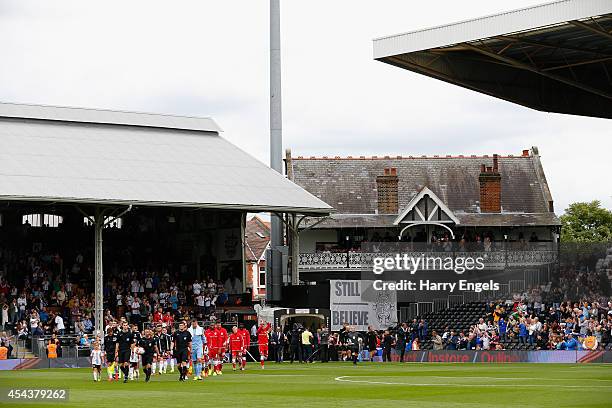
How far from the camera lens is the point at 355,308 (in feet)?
170

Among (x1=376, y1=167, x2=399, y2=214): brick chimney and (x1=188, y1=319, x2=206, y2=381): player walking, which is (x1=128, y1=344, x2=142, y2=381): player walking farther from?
(x1=376, y1=167, x2=399, y2=214): brick chimney

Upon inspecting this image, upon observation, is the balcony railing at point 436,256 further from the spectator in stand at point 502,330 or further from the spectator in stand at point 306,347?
the spectator in stand at point 306,347

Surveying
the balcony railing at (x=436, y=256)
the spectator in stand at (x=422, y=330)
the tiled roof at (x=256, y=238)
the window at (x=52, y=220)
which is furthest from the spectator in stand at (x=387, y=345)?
the tiled roof at (x=256, y=238)

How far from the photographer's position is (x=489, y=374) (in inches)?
1415

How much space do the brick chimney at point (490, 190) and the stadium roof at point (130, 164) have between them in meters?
20.7

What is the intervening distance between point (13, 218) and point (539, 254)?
912 inches

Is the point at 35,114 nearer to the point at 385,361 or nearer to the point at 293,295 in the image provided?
the point at 293,295

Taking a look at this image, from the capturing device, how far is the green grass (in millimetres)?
24359

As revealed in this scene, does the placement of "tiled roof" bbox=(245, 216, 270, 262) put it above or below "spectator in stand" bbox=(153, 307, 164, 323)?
above

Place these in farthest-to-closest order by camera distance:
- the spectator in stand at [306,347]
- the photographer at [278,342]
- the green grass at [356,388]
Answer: the photographer at [278,342] < the spectator in stand at [306,347] < the green grass at [356,388]

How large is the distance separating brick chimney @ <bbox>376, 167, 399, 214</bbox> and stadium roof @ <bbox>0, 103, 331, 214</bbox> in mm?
17336

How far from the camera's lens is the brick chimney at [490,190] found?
76.0 meters

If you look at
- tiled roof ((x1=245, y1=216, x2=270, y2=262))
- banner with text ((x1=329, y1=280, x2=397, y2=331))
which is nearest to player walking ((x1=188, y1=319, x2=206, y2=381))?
banner with text ((x1=329, y1=280, x2=397, y2=331))

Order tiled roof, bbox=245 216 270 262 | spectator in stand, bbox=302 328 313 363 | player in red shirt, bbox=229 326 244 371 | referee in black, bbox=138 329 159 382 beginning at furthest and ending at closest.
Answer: tiled roof, bbox=245 216 270 262 → spectator in stand, bbox=302 328 313 363 → player in red shirt, bbox=229 326 244 371 → referee in black, bbox=138 329 159 382
